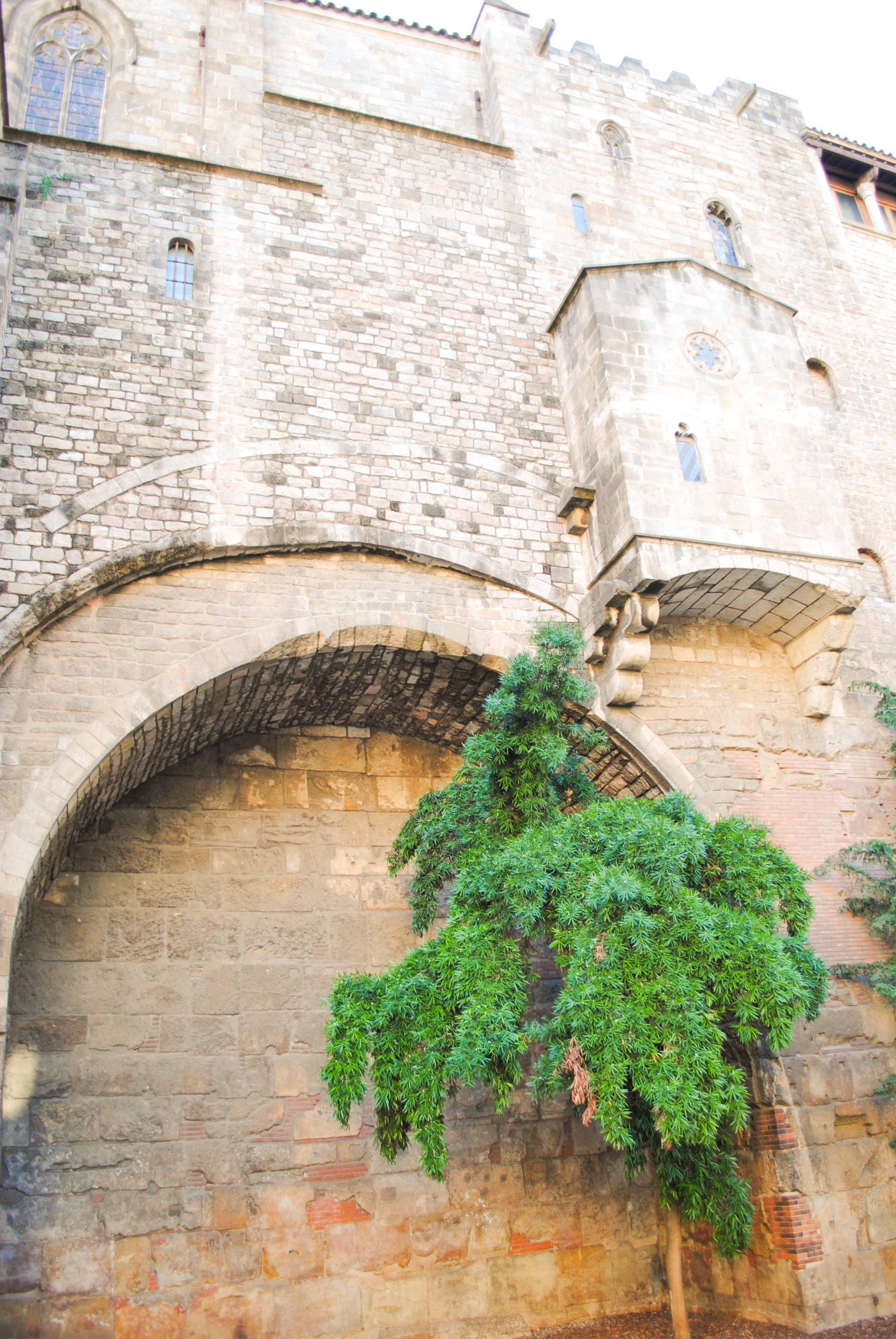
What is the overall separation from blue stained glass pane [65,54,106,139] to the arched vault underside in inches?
229

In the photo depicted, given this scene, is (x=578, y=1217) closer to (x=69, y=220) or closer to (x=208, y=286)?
(x=208, y=286)

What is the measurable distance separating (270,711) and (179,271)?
13.0 feet

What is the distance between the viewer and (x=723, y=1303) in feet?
25.7

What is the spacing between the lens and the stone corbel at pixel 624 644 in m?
8.30

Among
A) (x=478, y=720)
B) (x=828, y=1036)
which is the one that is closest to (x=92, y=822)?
(x=478, y=720)

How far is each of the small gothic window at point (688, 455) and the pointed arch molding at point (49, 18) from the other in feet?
21.9

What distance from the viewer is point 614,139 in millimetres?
12031

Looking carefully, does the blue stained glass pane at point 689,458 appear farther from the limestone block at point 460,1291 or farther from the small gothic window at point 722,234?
the limestone block at point 460,1291

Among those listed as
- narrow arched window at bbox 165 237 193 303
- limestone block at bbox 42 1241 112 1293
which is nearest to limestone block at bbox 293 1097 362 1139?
limestone block at bbox 42 1241 112 1293

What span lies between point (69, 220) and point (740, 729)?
730cm

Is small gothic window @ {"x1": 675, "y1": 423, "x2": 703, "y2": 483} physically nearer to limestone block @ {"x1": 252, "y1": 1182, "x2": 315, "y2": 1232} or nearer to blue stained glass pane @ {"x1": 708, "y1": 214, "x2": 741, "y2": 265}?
blue stained glass pane @ {"x1": 708, "y1": 214, "x2": 741, "y2": 265}

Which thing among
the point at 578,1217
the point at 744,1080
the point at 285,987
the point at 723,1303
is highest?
the point at 285,987

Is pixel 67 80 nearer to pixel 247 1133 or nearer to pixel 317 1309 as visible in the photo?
pixel 247 1133

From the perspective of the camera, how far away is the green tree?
18.2ft
